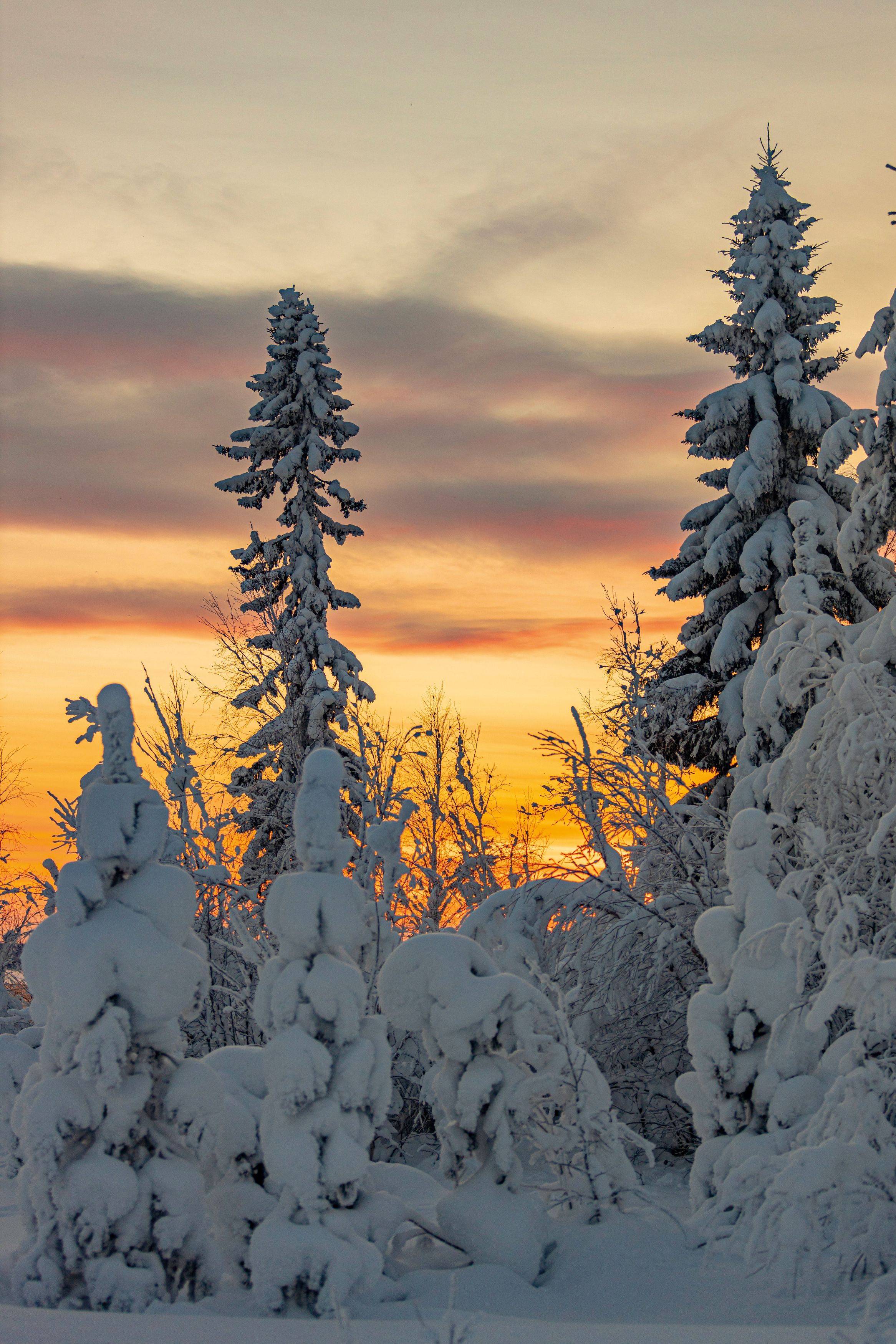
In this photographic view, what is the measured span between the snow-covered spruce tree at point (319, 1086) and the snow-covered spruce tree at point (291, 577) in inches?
538

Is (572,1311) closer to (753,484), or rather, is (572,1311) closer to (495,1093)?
(495,1093)

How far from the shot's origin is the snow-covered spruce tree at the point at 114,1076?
704cm

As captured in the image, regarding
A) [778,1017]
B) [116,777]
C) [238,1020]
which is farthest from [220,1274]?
[238,1020]

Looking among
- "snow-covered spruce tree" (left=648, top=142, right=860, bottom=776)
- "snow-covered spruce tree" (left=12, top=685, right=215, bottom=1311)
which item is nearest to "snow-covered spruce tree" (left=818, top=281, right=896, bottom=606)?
"snow-covered spruce tree" (left=648, top=142, right=860, bottom=776)

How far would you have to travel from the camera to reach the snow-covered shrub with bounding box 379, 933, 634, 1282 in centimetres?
802

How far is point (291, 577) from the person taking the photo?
23797 mm

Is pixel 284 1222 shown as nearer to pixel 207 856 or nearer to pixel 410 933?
pixel 207 856

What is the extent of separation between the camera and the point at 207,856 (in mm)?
15891

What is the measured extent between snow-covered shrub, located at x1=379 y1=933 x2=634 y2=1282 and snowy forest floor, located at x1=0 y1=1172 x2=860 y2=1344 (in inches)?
9.1

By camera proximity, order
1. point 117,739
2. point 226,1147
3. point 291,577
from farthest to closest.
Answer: point 291,577
point 226,1147
point 117,739

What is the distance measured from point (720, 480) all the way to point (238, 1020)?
12234mm

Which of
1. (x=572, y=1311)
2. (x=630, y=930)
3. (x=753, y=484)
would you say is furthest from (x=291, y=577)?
(x=572, y=1311)

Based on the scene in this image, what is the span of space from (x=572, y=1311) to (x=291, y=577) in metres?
17.8

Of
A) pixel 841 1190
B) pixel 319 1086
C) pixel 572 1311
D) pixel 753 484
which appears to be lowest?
pixel 572 1311
